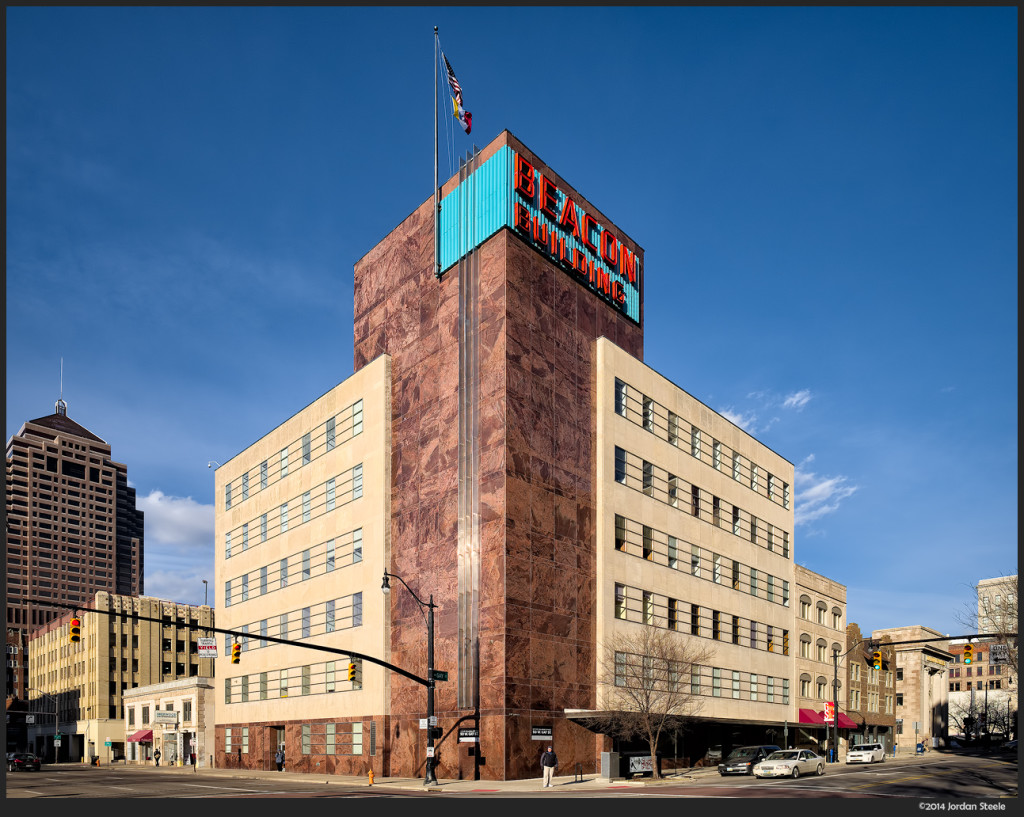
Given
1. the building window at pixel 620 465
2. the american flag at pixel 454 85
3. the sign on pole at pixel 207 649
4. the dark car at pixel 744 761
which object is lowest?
the dark car at pixel 744 761

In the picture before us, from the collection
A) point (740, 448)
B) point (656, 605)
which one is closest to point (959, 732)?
point (740, 448)

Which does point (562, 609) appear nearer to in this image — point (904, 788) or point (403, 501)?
point (403, 501)

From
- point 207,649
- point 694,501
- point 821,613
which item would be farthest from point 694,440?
point 207,649

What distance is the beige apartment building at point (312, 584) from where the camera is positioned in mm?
57969

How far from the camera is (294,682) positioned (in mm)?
65938

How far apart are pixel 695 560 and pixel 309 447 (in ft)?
92.7

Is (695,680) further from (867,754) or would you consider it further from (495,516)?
(495,516)

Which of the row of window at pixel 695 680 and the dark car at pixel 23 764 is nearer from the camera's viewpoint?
the row of window at pixel 695 680

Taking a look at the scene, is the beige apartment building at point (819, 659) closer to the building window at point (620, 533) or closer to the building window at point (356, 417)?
the building window at point (620, 533)

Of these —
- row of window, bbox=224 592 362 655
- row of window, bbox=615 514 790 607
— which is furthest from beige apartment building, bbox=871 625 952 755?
row of window, bbox=224 592 362 655

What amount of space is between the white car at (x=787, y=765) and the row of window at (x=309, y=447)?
102 feet

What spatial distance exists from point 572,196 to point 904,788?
38.7m

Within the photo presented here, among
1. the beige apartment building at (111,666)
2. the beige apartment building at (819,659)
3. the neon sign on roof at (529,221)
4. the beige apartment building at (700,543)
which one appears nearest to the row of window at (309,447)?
the neon sign on roof at (529,221)

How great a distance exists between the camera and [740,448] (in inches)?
2968
